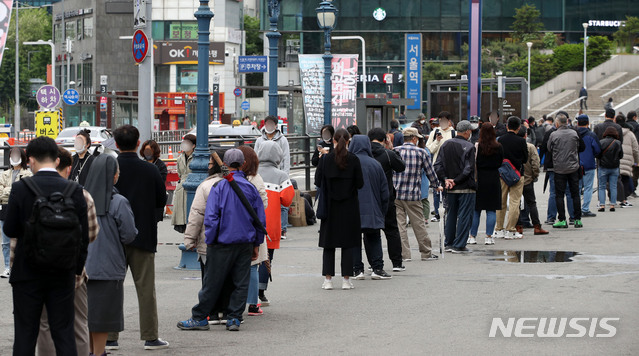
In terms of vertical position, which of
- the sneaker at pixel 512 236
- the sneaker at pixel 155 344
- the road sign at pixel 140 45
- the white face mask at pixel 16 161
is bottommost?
the sneaker at pixel 155 344

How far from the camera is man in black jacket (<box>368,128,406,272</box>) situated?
13.2 m

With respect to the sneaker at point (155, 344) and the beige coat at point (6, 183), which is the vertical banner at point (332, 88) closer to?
the beige coat at point (6, 183)

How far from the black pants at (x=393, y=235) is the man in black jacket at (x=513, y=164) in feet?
13.2

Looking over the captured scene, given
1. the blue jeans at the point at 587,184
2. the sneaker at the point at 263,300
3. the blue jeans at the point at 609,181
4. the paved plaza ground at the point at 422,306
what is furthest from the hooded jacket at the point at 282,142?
the blue jeans at the point at 609,181

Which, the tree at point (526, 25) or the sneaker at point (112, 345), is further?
the tree at point (526, 25)

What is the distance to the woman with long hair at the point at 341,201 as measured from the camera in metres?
11.8

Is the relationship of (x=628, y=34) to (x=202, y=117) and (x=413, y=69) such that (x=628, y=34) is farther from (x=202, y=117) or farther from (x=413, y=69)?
(x=202, y=117)

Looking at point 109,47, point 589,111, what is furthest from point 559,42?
point 109,47

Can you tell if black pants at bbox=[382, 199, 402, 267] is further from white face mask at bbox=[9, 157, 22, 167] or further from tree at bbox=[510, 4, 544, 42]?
tree at bbox=[510, 4, 544, 42]

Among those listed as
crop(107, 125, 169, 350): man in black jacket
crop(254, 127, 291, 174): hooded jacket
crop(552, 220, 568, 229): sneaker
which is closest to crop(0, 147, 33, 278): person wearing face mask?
crop(254, 127, 291, 174): hooded jacket

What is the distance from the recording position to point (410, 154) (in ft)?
47.0

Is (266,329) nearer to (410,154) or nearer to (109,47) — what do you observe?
(410,154)

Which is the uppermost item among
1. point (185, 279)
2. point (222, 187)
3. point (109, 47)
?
point (109, 47)

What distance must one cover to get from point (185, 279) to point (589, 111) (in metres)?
59.3
